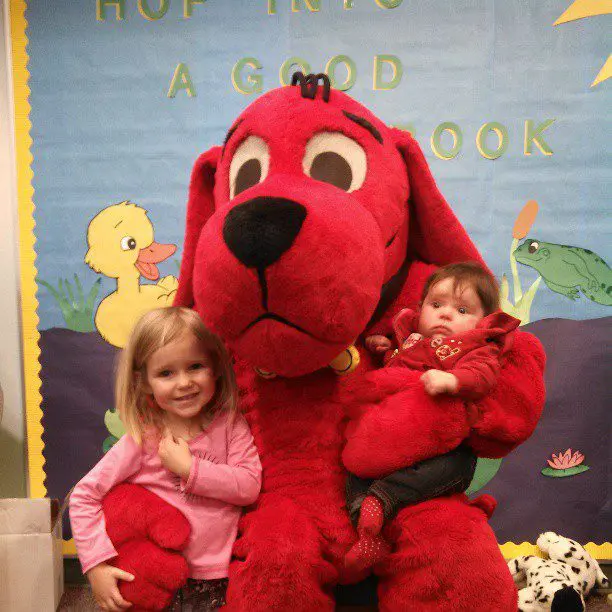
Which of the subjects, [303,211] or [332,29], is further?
[332,29]

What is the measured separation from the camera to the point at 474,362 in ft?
2.58

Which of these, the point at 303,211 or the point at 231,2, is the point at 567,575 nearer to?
the point at 303,211

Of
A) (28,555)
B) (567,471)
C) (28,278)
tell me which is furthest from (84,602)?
(567,471)

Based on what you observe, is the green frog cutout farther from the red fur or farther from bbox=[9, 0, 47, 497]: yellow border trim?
bbox=[9, 0, 47, 497]: yellow border trim

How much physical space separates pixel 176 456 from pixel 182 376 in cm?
12

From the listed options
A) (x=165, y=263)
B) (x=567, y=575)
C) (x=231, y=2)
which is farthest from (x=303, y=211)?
(x=567, y=575)

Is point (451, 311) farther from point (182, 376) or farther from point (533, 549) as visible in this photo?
point (533, 549)

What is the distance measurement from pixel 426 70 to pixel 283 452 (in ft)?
3.95

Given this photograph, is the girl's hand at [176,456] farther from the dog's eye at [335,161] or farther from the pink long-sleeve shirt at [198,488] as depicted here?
the dog's eye at [335,161]

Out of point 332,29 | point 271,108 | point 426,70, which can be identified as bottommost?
point 271,108

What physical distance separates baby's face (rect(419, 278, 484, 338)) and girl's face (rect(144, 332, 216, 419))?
1.18ft

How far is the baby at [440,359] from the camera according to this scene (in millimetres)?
771

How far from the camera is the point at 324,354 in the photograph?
74 centimetres

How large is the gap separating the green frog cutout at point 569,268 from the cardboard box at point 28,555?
4.76 feet
